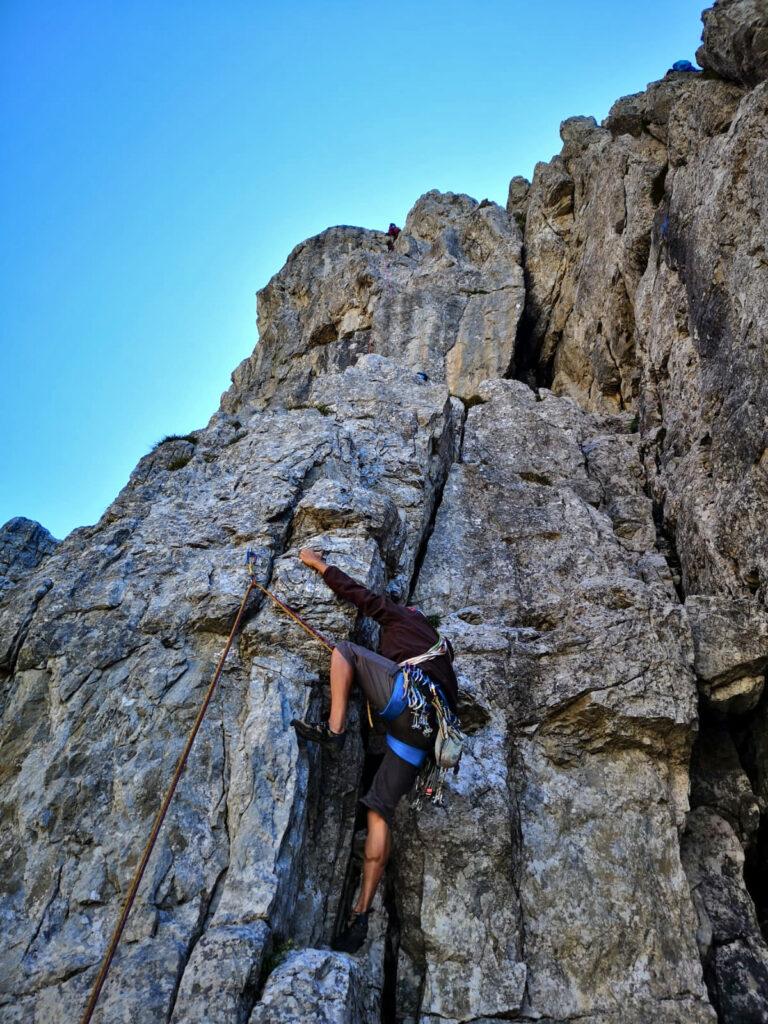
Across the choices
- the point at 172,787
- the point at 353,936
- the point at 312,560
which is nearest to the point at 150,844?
the point at 172,787

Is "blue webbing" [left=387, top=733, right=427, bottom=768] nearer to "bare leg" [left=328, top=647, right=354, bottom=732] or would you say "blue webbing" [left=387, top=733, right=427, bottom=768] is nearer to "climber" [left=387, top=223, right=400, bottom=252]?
"bare leg" [left=328, top=647, right=354, bottom=732]

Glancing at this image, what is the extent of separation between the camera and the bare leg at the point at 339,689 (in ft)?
26.1

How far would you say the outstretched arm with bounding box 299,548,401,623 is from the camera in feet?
29.2

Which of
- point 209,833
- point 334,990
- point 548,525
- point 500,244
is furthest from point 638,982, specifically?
point 500,244

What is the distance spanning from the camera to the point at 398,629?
28.6ft

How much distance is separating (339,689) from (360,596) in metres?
1.31

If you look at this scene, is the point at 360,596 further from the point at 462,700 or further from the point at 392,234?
the point at 392,234

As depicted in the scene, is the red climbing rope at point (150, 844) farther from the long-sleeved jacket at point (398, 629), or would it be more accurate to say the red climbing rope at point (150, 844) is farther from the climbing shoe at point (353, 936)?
the climbing shoe at point (353, 936)

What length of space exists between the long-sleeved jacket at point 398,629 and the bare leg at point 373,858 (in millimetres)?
1553

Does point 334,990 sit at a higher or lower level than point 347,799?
lower

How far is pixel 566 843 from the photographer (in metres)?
8.44

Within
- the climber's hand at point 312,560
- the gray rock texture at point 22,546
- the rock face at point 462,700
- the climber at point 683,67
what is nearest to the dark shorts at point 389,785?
the rock face at point 462,700

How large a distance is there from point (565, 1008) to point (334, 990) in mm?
2718

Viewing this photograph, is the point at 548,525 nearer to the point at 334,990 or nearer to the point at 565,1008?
the point at 565,1008
